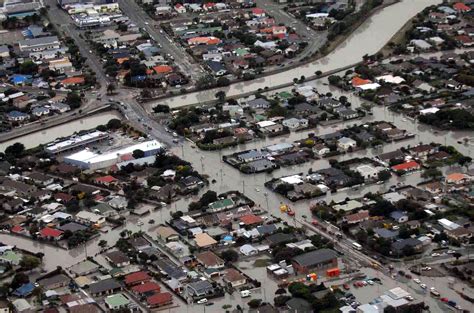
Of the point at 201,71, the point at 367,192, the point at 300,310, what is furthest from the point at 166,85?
the point at 300,310

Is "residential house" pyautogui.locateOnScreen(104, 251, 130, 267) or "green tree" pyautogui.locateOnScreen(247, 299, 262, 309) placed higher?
"green tree" pyautogui.locateOnScreen(247, 299, 262, 309)

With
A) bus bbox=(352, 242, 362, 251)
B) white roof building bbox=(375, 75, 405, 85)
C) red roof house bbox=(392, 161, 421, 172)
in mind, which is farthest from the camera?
white roof building bbox=(375, 75, 405, 85)

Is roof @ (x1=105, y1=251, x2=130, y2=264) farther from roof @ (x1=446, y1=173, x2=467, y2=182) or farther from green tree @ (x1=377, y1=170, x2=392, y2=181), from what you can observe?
roof @ (x1=446, y1=173, x2=467, y2=182)

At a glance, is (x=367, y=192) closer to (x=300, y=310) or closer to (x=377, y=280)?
(x=377, y=280)

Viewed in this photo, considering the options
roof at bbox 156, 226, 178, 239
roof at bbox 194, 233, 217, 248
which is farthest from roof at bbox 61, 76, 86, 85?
roof at bbox 194, 233, 217, 248

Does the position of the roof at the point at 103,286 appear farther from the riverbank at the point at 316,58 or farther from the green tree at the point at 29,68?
the green tree at the point at 29,68

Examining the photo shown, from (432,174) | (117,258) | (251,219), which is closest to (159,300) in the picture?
(117,258)

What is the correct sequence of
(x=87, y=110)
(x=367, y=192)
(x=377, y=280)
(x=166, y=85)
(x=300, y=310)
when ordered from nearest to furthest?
(x=300, y=310) → (x=377, y=280) → (x=367, y=192) → (x=87, y=110) → (x=166, y=85)
